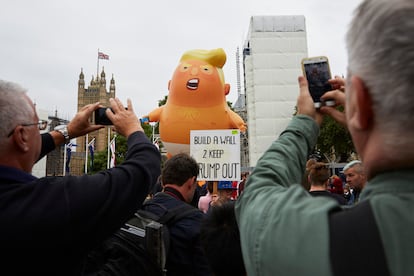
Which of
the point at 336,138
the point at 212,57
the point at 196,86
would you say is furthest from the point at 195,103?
the point at 336,138

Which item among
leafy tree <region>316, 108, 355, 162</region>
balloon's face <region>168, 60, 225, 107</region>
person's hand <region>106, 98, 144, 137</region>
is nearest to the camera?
person's hand <region>106, 98, 144, 137</region>

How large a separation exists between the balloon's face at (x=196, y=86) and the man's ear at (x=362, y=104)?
6.40 metres

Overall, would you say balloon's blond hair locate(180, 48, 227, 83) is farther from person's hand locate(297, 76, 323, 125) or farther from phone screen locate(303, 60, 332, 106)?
person's hand locate(297, 76, 323, 125)

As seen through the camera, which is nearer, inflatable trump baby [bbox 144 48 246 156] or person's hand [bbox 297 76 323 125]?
person's hand [bbox 297 76 323 125]

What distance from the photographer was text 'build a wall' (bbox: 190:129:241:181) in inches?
263

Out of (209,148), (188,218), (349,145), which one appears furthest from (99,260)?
(349,145)

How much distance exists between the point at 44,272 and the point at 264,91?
3800 cm

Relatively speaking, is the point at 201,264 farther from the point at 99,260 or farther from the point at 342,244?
the point at 342,244

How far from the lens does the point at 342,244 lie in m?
0.78

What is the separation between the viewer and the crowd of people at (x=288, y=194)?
2.57 ft

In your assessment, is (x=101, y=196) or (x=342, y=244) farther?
(x=101, y=196)

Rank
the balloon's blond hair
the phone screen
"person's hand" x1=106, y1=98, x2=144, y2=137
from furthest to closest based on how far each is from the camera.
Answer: the balloon's blond hair
"person's hand" x1=106, y1=98, x2=144, y2=137
the phone screen

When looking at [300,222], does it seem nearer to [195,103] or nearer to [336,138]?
[195,103]

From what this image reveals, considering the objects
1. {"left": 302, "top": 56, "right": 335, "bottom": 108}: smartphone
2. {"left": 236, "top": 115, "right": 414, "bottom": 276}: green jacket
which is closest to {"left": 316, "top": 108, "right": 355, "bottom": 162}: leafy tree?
{"left": 302, "top": 56, "right": 335, "bottom": 108}: smartphone
